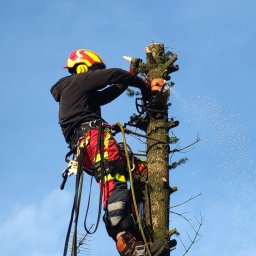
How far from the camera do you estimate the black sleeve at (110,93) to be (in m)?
5.93

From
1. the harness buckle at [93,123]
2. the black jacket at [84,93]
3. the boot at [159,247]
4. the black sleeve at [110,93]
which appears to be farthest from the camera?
the black sleeve at [110,93]

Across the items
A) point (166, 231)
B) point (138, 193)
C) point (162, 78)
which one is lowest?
point (166, 231)

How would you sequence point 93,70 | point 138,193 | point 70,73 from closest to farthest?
1. point 138,193
2. point 93,70
3. point 70,73

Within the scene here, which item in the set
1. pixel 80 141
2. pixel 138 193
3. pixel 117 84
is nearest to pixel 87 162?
pixel 80 141

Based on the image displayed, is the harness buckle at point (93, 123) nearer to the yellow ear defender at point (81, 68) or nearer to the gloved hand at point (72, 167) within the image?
the gloved hand at point (72, 167)

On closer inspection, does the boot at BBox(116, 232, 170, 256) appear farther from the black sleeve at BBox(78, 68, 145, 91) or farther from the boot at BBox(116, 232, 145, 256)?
the black sleeve at BBox(78, 68, 145, 91)

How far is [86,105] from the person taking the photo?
5613 mm

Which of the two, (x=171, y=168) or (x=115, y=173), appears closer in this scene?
(x=115, y=173)

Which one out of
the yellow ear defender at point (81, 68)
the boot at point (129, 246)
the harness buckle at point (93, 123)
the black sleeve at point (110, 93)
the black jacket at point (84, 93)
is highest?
the yellow ear defender at point (81, 68)

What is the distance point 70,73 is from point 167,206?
74.5 inches

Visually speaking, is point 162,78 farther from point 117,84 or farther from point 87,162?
point 87,162

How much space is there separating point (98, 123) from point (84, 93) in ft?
1.24

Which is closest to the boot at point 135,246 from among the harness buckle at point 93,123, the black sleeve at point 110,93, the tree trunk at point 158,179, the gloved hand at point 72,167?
the tree trunk at point 158,179

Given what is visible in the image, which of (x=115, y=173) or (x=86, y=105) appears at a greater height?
(x=86, y=105)
